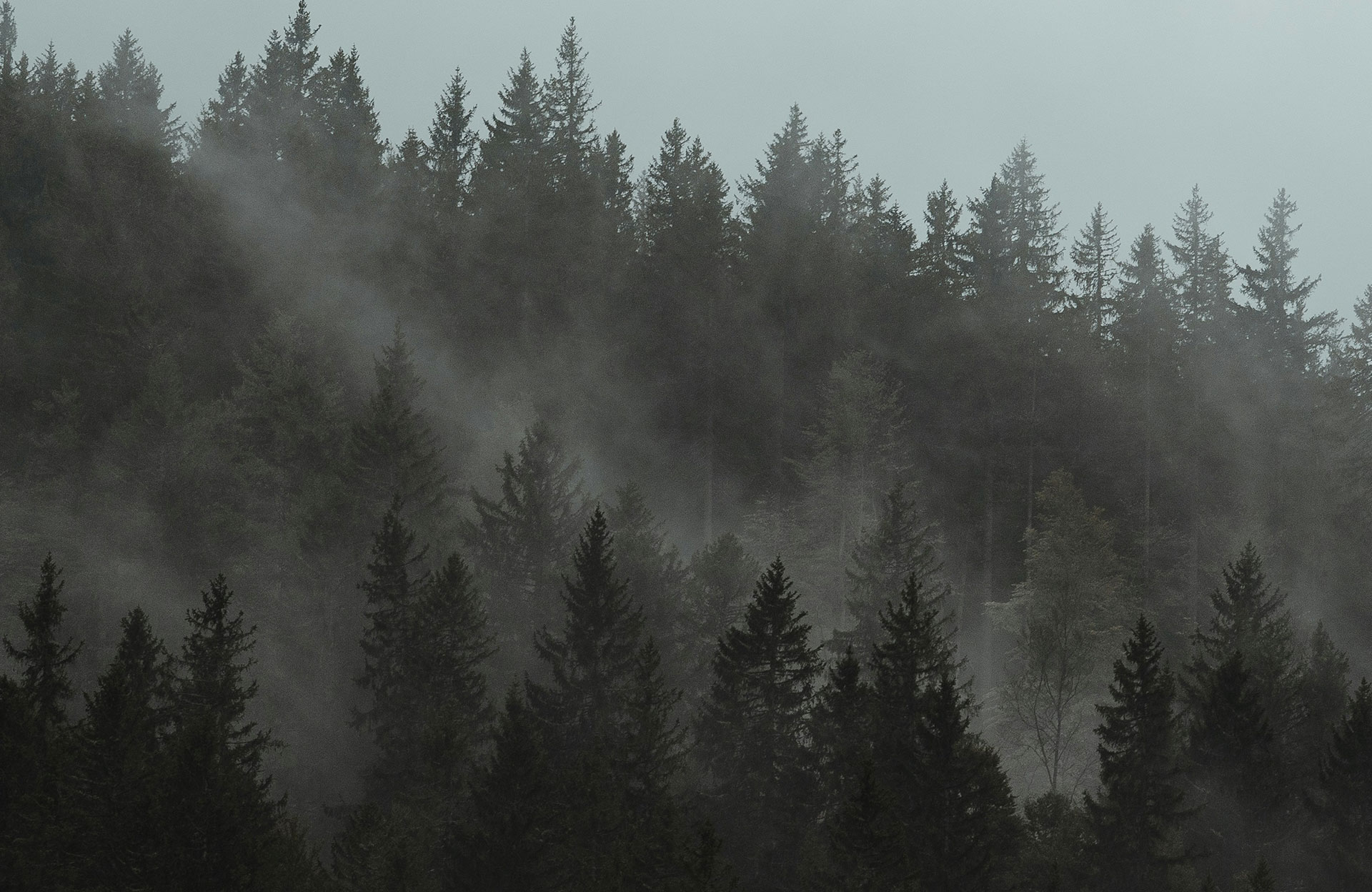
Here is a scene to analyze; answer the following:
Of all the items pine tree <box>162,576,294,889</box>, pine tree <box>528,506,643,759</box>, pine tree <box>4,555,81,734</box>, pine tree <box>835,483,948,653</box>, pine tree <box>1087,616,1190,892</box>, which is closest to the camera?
pine tree <box>162,576,294,889</box>

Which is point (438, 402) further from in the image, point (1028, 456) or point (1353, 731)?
point (1353, 731)

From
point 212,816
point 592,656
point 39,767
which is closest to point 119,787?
point 39,767

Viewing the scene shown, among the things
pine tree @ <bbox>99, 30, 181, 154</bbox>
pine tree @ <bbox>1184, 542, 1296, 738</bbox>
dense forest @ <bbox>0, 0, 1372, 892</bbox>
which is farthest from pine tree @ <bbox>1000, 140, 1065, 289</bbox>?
pine tree @ <bbox>99, 30, 181, 154</bbox>

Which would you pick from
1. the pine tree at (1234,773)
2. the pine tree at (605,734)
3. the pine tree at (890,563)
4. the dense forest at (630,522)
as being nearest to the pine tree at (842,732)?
the dense forest at (630,522)

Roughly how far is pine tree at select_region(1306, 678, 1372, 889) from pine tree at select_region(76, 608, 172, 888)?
32553 mm

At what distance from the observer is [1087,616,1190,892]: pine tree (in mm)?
35812

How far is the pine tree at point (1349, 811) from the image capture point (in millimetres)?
39000

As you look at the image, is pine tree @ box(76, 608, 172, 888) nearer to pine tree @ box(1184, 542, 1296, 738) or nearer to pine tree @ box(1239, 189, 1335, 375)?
pine tree @ box(1184, 542, 1296, 738)

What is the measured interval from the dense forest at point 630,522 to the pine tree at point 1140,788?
15cm

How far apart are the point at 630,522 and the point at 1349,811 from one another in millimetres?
24058

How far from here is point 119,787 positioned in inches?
1133

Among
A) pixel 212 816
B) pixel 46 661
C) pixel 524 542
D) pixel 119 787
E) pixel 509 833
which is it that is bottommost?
pixel 212 816

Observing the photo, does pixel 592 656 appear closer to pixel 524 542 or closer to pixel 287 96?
pixel 524 542

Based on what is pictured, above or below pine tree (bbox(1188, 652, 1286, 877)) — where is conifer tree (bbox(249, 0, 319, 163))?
above
